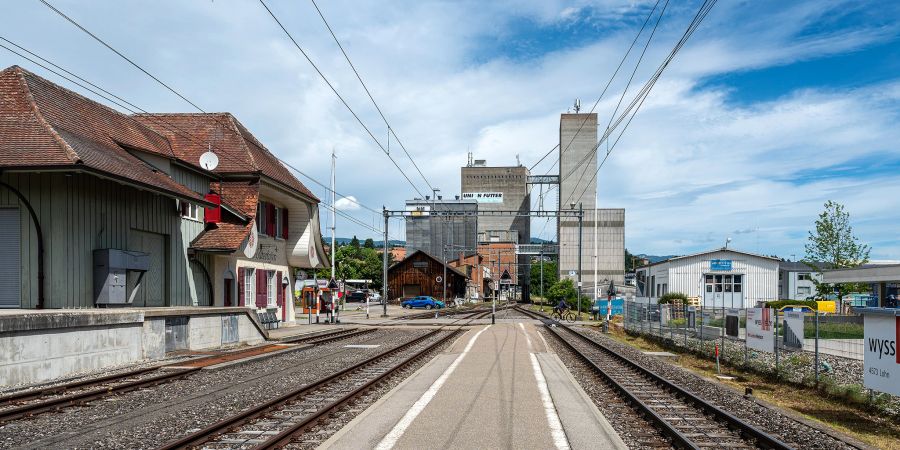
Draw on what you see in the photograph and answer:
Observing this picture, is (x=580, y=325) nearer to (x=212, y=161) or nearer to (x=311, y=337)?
(x=311, y=337)

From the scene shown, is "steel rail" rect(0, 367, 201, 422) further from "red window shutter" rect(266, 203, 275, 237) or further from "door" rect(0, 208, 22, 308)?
"red window shutter" rect(266, 203, 275, 237)

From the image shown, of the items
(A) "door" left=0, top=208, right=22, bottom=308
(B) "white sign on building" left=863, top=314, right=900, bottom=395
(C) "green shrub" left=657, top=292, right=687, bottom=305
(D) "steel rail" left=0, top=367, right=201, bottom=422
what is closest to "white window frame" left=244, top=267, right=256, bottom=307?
(A) "door" left=0, top=208, right=22, bottom=308

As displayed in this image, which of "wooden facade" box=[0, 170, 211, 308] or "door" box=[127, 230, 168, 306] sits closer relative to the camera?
"wooden facade" box=[0, 170, 211, 308]

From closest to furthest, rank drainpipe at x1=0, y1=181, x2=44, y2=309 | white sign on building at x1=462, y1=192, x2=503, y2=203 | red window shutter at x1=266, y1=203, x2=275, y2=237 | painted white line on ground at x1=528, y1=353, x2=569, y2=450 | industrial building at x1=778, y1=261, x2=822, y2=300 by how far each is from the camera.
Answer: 1. painted white line on ground at x1=528, y1=353, x2=569, y2=450
2. drainpipe at x1=0, y1=181, x2=44, y2=309
3. red window shutter at x1=266, y1=203, x2=275, y2=237
4. industrial building at x1=778, y1=261, x2=822, y2=300
5. white sign on building at x1=462, y1=192, x2=503, y2=203

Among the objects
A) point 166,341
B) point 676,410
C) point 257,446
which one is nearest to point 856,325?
point 676,410

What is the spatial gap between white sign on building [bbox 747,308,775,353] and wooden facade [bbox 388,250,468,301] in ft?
222

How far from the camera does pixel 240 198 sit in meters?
28.6

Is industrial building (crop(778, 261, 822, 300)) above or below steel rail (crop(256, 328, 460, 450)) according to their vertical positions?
below

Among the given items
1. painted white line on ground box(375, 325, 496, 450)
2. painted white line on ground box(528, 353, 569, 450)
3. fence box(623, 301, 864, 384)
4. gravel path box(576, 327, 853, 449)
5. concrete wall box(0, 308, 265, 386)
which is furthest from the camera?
fence box(623, 301, 864, 384)

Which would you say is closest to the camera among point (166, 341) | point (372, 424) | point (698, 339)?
point (372, 424)

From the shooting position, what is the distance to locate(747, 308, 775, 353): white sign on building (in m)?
16.6

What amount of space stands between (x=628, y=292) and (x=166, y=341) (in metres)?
77.8

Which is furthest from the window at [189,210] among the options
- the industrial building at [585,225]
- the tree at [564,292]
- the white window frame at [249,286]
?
the industrial building at [585,225]

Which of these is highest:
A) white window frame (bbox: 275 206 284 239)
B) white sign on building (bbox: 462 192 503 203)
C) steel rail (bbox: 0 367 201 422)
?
white sign on building (bbox: 462 192 503 203)
